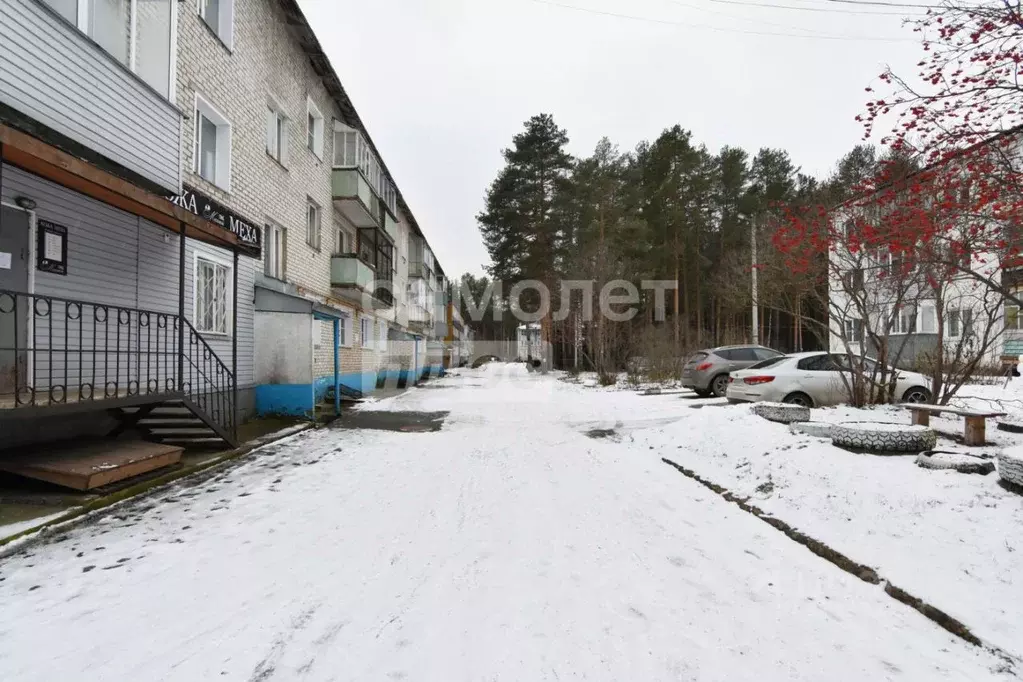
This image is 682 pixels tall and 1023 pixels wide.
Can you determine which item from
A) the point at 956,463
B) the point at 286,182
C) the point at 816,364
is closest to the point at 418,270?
the point at 286,182

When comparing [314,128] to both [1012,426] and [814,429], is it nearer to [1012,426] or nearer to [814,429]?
[814,429]

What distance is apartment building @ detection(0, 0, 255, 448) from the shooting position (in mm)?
5199

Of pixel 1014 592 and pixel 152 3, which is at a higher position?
pixel 152 3

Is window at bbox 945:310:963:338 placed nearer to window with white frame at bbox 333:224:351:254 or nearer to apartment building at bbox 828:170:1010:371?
apartment building at bbox 828:170:1010:371

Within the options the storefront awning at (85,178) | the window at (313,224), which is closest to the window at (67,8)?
the storefront awning at (85,178)

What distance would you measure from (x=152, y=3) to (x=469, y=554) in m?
9.08

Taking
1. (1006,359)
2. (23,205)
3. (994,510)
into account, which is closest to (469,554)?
(994,510)

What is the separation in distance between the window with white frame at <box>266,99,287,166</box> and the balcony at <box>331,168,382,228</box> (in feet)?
10.9

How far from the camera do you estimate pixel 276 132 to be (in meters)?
13.3

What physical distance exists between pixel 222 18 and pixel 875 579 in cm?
1347

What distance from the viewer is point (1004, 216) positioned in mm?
4281

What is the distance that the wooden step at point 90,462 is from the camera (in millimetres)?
5086

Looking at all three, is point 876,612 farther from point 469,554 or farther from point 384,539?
point 384,539

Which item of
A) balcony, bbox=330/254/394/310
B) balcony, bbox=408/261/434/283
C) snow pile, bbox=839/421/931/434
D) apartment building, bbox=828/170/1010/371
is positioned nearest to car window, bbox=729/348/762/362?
apartment building, bbox=828/170/1010/371
